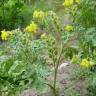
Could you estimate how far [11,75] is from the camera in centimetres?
400

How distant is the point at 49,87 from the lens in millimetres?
4348

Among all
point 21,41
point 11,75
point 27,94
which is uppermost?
point 21,41

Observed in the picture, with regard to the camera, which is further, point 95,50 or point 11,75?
point 95,50

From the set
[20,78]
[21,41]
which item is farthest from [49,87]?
[21,41]

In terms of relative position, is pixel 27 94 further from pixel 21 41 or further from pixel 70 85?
pixel 21 41

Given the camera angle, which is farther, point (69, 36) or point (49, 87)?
point (49, 87)

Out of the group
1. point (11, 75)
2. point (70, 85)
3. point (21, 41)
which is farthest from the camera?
point (70, 85)

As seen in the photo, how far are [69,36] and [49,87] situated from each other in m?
0.78

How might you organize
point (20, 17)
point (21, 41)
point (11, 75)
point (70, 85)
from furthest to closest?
point (20, 17) < point (70, 85) < point (11, 75) < point (21, 41)

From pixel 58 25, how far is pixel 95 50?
2.63 feet

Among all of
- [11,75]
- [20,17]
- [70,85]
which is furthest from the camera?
[20,17]

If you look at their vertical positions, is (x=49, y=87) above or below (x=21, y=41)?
below

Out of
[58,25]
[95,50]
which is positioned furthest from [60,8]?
[58,25]

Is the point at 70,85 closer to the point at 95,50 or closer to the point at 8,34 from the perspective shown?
the point at 95,50
